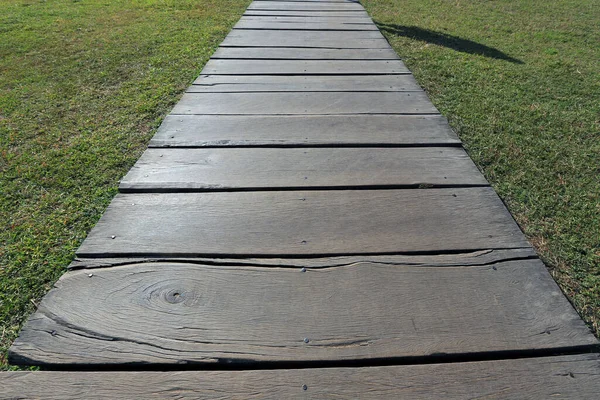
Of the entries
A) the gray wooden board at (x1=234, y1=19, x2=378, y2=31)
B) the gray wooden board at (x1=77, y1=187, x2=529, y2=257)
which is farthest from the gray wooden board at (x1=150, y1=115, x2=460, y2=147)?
the gray wooden board at (x1=234, y1=19, x2=378, y2=31)

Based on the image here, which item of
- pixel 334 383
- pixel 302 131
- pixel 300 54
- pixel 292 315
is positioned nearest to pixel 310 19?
pixel 300 54

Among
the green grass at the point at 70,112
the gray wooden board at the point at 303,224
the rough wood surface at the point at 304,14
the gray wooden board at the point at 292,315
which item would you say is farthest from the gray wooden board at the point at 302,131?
the rough wood surface at the point at 304,14

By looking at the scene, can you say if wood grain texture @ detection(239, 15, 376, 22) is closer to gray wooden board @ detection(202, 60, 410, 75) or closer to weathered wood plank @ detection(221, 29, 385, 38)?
weathered wood plank @ detection(221, 29, 385, 38)

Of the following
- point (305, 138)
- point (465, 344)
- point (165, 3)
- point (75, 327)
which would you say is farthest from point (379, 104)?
point (165, 3)

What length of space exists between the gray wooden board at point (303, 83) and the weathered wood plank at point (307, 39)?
36.7 inches

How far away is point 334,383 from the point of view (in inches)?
46.1

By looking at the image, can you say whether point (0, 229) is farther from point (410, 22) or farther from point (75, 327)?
point (410, 22)

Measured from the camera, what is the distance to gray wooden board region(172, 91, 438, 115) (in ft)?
9.12

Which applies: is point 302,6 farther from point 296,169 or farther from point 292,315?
point 292,315

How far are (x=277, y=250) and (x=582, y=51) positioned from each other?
544cm

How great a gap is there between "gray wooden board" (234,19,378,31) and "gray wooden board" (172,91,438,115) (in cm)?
205

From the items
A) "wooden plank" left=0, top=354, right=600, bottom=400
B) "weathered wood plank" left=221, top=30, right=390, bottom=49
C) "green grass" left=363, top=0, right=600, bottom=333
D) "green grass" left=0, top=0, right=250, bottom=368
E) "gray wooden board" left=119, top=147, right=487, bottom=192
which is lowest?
"green grass" left=363, top=0, right=600, bottom=333

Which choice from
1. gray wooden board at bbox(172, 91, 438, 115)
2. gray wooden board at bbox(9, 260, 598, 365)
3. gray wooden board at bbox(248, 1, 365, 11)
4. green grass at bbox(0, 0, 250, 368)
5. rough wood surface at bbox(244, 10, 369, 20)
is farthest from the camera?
gray wooden board at bbox(248, 1, 365, 11)

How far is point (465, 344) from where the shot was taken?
1.27m
